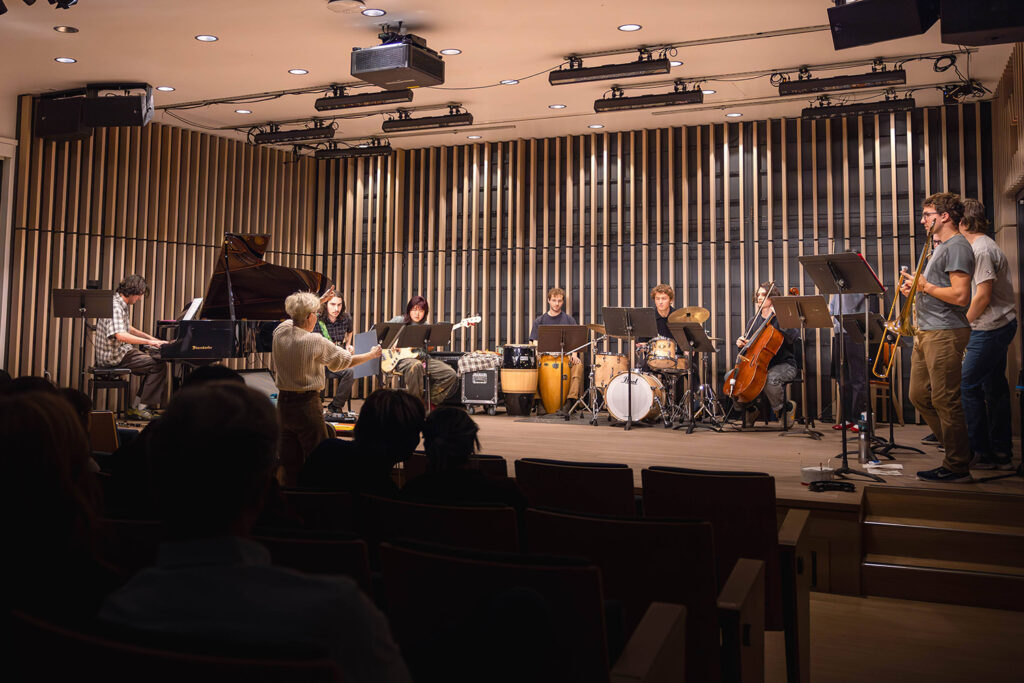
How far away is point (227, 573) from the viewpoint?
3.32 ft

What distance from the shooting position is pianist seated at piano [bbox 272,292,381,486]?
4727mm

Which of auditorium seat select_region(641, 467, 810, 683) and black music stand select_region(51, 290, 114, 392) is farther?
black music stand select_region(51, 290, 114, 392)

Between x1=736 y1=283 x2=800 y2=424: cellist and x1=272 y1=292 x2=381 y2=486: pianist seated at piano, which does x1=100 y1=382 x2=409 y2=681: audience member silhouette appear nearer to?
x1=272 y1=292 x2=381 y2=486: pianist seated at piano

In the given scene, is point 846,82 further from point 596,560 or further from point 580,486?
point 596,560

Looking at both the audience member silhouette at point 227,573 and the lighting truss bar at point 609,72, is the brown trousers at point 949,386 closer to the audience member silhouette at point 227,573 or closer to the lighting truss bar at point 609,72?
the lighting truss bar at point 609,72

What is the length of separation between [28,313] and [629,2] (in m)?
7.20

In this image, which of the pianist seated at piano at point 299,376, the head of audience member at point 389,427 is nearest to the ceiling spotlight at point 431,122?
the pianist seated at piano at point 299,376

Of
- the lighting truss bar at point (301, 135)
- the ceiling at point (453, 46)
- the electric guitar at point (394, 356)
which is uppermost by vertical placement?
the ceiling at point (453, 46)

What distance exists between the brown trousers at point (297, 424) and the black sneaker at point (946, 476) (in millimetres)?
3460

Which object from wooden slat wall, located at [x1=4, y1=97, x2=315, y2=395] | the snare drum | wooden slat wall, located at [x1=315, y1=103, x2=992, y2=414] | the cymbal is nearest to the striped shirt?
the snare drum

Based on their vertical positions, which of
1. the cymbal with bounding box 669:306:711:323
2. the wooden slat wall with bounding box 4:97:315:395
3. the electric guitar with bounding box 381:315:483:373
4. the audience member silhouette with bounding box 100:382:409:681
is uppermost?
the wooden slat wall with bounding box 4:97:315:395

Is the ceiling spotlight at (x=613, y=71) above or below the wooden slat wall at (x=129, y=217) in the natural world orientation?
above

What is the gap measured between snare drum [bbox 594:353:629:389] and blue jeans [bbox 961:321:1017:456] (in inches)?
154

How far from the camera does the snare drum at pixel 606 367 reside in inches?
340
